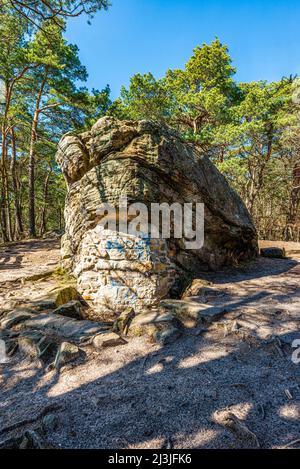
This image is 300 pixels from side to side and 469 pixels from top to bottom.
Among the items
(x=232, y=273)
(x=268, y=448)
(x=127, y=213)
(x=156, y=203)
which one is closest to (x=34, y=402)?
(x=268, y=448)

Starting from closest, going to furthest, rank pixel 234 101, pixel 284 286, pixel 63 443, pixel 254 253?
pixel 63 443 → pixel 284 286 → pixel 254 253 → pixel 234 101

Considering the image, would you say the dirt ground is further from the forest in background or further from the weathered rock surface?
the forest in background

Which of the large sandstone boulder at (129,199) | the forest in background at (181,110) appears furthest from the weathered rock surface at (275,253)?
the forest in background at (181,110)

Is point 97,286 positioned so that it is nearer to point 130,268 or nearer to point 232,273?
point 130,268

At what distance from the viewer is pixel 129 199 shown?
198 inches

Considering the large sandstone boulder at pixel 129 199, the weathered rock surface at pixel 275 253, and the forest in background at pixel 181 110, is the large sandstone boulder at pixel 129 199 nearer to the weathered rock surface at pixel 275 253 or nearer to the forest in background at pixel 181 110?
the weathered rock surface at pixel 275 253

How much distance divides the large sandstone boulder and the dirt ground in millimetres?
1683

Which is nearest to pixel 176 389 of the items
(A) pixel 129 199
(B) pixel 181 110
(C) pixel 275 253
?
(A) pixel 129 199

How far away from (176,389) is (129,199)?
372cm

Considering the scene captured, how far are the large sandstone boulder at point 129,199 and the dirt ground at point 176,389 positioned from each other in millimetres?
1683

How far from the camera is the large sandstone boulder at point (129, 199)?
190 inches

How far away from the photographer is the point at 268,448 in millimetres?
1617

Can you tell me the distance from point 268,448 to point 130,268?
355 centimetres

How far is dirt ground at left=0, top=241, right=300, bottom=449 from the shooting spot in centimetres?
178
